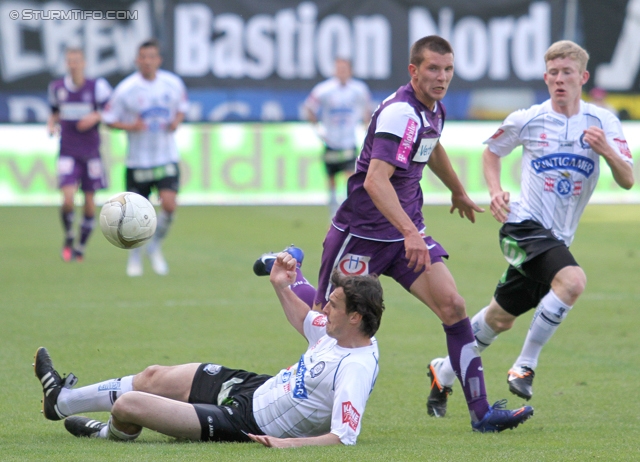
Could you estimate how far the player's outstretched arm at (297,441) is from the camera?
473 cm

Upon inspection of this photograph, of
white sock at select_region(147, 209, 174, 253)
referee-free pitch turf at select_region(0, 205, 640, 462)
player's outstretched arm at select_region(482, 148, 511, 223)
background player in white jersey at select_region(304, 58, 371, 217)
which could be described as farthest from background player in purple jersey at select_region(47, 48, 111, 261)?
player's outstretched arm at select_region(482, 148, 511, 223)

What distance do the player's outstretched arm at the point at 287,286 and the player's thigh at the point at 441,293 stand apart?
0.69m

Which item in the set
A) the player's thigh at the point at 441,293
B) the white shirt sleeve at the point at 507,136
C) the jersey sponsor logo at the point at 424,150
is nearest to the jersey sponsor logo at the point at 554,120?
the white shirt sleeve at the point at 507,136

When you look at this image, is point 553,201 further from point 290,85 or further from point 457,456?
point 290,85

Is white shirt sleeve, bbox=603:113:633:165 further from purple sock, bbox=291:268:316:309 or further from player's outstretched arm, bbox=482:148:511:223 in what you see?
purple sock, bbox=291:268:316:309

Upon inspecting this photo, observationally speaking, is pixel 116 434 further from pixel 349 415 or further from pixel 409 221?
pixel 409 221

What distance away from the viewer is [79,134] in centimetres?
1333

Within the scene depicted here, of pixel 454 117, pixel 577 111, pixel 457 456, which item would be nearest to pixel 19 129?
pixel 454 117

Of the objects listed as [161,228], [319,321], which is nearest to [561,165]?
[319,321]

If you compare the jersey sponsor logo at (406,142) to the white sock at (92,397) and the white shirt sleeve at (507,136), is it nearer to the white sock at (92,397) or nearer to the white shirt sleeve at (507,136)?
the white shirt sleeve at (507,136)

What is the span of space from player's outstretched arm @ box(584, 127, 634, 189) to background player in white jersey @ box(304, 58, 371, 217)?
35.1ft

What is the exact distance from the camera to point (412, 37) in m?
20.3

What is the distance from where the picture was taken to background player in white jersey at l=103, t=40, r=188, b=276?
39.3 ft

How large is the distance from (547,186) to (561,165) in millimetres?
166
